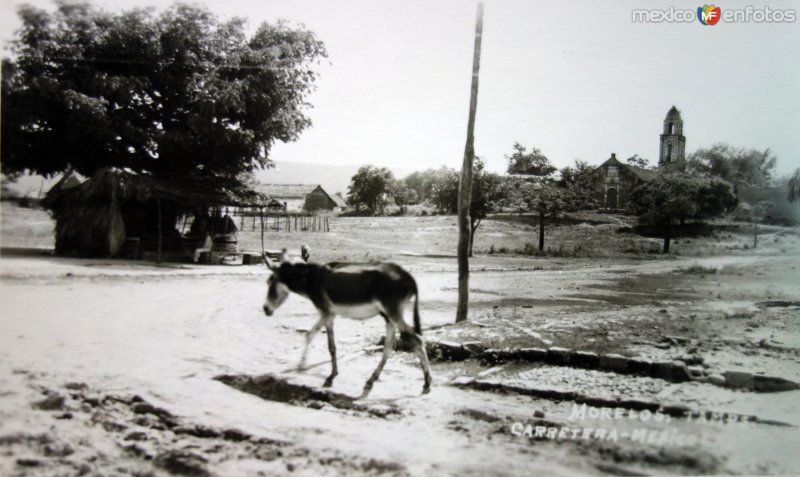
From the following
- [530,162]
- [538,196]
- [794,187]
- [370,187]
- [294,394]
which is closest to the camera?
[294,394]

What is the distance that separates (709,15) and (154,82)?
379cm

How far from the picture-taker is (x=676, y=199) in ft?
12.7

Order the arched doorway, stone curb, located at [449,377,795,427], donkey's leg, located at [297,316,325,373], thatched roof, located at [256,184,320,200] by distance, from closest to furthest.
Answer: stone curb, located at [449,377,795,427]
donkey's leg, located at [297,316,325,373]
thatched roof, located at [256,184,320,200]
the arched doorway

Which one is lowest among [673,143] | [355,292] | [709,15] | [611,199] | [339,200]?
[355,292]

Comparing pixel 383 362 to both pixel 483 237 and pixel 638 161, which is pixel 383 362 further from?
pixel 638 161

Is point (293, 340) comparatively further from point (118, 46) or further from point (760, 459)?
point (760, 459)

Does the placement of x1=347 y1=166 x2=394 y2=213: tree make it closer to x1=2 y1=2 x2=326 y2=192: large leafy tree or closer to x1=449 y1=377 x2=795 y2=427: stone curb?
x1=2 y1=2 x2=326 y2=192: large leafy tree

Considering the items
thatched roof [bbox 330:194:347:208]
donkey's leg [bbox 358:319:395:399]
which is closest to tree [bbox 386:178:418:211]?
thatched roof [bbox 330:194:347:208]

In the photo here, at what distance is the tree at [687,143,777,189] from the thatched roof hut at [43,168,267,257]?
3.02 meters

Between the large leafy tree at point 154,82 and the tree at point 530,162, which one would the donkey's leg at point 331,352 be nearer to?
the large leafy tree at point 154,82

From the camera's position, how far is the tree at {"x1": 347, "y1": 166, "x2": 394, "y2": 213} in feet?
11.3

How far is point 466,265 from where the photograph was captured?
4062 mm

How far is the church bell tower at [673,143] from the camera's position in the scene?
3.55 metres

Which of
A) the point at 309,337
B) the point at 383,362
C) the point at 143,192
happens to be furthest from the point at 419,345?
the point at 143,192
